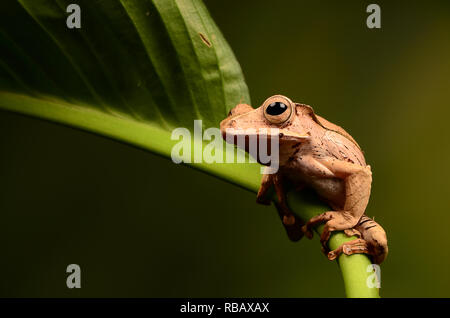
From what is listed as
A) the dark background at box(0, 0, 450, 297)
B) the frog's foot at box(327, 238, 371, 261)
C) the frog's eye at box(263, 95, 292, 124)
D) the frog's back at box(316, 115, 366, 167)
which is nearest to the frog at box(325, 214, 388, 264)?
the frog's foot at box(327, 238, 371, 261)

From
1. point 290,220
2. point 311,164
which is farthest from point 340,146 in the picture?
point 290,220

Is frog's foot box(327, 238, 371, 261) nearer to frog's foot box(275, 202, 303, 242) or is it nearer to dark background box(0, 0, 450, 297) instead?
frog's foot box(275, 202, 303, 242)

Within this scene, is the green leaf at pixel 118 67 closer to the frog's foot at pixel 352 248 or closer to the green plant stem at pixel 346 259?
the green plant stem at pixel 346 259

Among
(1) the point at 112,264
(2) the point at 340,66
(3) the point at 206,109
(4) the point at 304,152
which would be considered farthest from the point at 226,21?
(4) the point at 304,152

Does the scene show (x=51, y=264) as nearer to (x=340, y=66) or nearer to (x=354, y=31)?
(x=340, y=66)

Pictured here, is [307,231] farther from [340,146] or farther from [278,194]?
[340,146]
